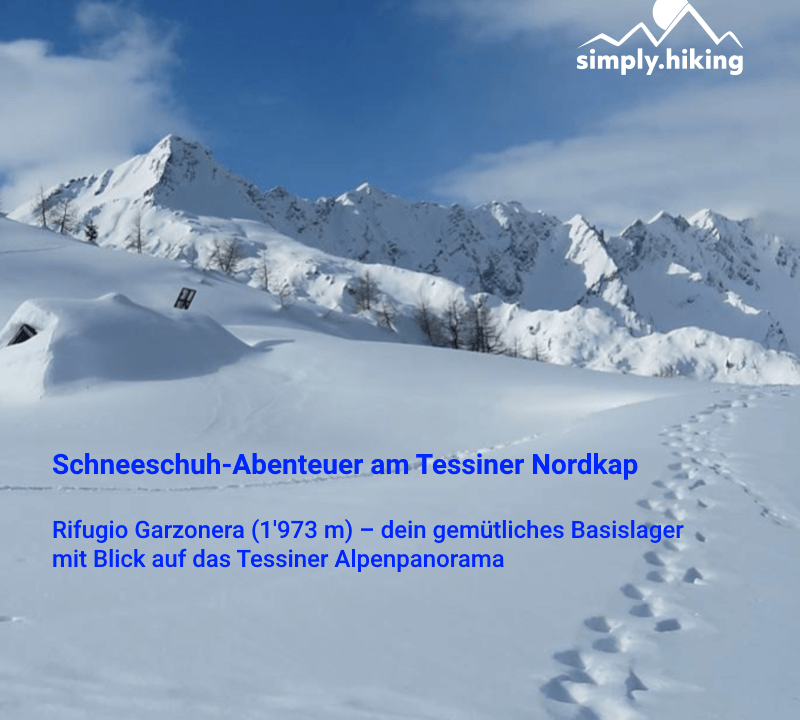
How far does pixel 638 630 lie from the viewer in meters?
5.04

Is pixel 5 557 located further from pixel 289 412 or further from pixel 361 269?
pixel 361 269

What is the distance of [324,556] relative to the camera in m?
6.43

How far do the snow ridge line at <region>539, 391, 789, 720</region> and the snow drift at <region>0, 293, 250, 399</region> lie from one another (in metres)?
17.1

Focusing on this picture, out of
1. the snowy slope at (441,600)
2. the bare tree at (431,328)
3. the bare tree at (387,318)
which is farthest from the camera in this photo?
the bare tree at (387,318)

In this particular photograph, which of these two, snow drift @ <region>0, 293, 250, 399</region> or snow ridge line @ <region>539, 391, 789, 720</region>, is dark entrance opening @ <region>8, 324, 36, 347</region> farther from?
snow ridge line @ <region>539, 391, 789, 720</region>

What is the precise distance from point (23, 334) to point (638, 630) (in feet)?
78.9

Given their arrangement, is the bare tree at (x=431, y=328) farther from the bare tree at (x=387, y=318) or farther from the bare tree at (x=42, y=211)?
the bare tree at (x=42, y=211)

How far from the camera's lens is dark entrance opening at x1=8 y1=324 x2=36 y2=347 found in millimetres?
24609

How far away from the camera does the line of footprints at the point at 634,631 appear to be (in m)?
4.14

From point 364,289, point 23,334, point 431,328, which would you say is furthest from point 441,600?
point 364,289

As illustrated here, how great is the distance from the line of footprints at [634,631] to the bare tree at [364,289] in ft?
301

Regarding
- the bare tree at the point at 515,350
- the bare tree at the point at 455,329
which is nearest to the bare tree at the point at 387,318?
the bare tree at the point at 455,329

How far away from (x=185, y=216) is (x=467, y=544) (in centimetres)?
19783

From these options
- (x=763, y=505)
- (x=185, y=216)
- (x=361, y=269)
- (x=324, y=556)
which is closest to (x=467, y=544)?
(x=324, y=556)
